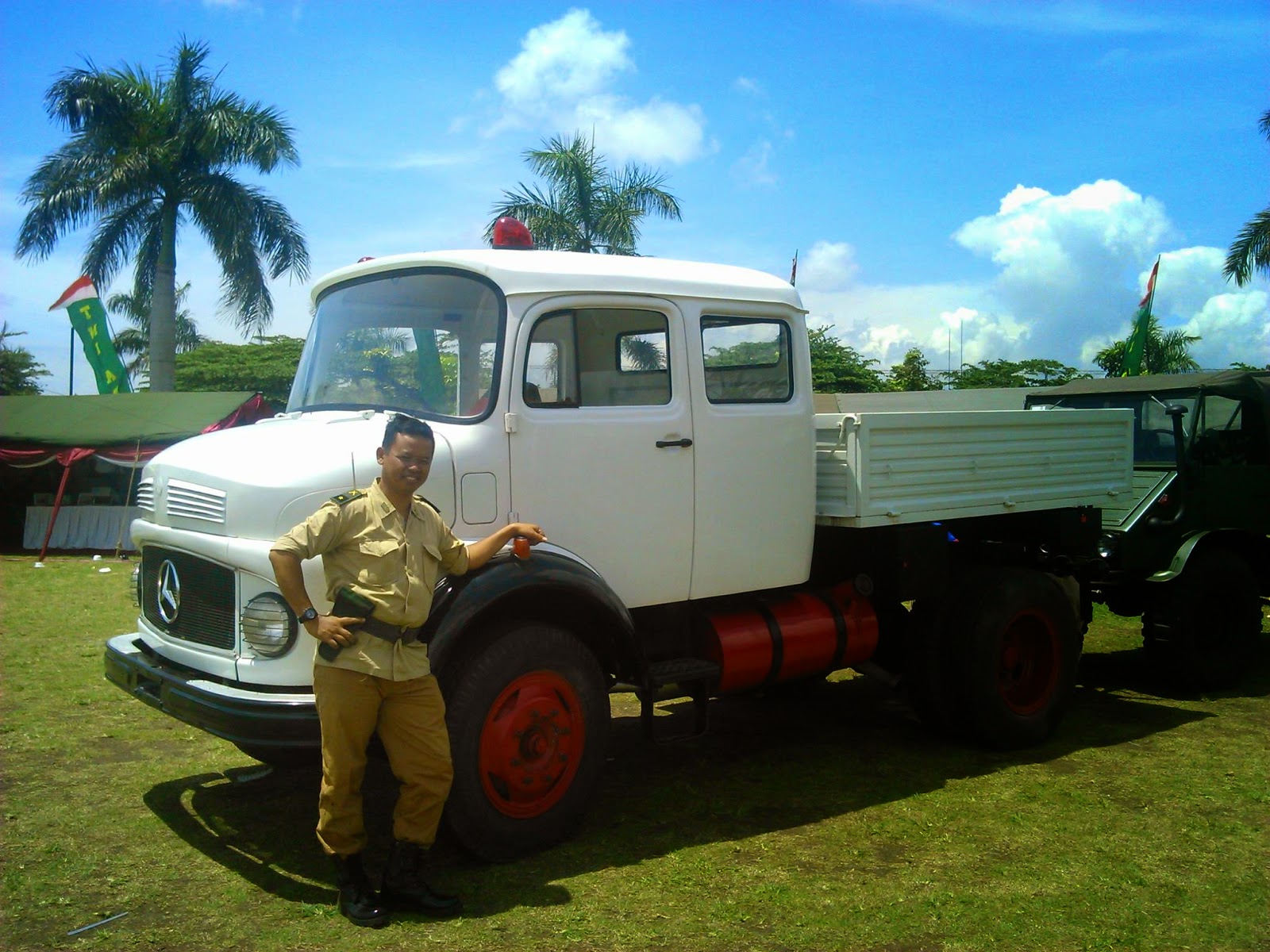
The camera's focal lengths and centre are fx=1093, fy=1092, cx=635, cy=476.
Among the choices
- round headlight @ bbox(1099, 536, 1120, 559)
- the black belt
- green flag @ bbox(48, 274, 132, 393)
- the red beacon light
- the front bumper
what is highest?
green flag @ bbox(48, 274, 132, 393)

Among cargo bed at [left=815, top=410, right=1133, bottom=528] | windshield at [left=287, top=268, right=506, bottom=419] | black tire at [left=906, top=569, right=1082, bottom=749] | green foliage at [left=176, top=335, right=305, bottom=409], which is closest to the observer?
windshield at [left=287, top=268, right=506, bottom=419]

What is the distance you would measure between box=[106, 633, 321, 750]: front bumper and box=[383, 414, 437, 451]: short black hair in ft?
3.21

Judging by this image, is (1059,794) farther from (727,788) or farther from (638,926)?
(638,926)

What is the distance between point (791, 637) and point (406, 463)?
2.45 meters

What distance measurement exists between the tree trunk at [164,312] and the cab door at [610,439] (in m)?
22.5

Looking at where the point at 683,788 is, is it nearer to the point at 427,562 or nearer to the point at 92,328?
the point at 427,562

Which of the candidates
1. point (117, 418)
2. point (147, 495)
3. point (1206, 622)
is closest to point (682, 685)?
point (147, 495)

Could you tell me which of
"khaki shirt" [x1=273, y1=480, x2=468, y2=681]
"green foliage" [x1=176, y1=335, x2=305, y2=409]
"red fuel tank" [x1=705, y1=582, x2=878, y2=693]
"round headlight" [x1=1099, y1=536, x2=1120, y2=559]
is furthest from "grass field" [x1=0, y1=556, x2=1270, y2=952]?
"green foliage" [x1=176, y1=335, x2=305, y2=409]

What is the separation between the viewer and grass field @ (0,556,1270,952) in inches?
149

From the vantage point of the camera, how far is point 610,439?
4.78m

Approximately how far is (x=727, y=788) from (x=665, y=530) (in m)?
1.43

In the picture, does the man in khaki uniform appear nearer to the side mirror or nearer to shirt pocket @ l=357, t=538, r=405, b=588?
shirt pocket @ l=357, t=538, r=405, b=588

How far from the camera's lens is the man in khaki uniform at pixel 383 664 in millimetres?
3676

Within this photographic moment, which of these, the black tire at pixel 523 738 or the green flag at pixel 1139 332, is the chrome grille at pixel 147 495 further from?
the green flag at pixel 1139 332
